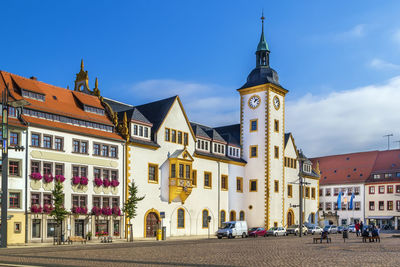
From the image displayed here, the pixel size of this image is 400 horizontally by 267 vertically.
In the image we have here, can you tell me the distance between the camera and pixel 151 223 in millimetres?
57594

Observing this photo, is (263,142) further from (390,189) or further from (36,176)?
(390,189)

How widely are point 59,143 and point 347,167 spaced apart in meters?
77.7

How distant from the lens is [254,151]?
74.9 m

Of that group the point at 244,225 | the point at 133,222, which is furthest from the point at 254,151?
the point at 133,222

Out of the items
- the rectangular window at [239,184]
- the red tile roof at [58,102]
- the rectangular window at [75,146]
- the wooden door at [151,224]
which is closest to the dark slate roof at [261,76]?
the rectangular window at [239,184]

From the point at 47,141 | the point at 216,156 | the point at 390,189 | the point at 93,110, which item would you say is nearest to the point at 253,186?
the point at 216,156

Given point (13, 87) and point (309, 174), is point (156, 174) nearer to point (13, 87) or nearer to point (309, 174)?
point (13, 87)

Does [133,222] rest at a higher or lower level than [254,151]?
lower

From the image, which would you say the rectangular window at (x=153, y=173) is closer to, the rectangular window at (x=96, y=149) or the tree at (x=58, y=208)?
the rectangular window at (x=96, y=149)

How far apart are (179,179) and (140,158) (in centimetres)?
574

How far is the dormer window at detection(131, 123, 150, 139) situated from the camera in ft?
186

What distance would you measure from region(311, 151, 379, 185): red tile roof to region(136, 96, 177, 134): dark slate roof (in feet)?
196

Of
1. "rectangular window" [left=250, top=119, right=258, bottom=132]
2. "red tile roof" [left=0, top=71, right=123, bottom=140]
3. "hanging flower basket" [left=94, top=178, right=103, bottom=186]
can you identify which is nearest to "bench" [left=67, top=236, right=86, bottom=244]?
"hanging flower basket" [left=94, top=178, right=103, bottom=186]

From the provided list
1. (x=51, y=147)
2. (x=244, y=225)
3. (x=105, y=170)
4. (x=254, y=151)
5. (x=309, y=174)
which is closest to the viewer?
(x=51, y=147)
